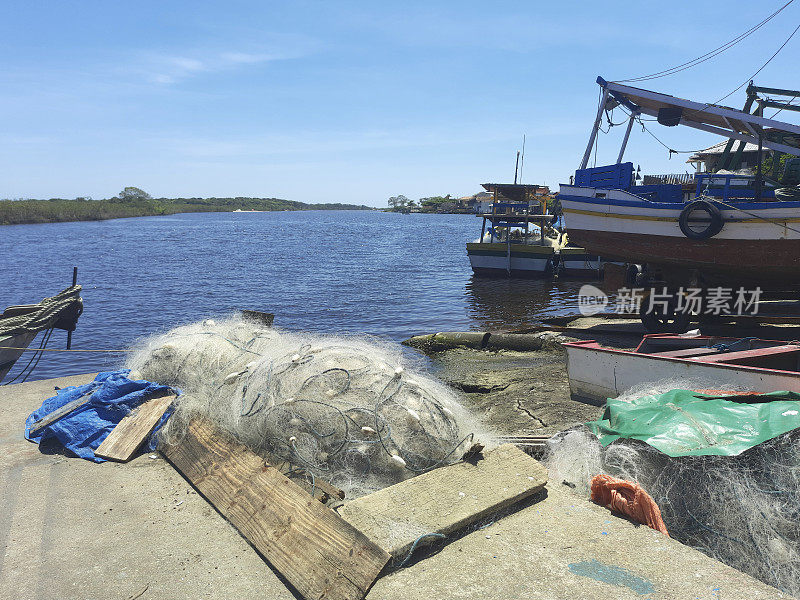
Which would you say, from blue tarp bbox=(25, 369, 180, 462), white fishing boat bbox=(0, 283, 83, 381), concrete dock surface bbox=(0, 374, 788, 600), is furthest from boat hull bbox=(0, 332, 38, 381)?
concrete dock surface bbox=(0, 374, 788, 600)

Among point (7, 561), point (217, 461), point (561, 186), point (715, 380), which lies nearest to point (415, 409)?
point (217, 461)

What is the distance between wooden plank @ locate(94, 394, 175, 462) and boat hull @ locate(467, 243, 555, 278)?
21.9m

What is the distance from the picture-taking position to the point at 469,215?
16788 centimetres

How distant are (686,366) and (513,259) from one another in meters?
19.7

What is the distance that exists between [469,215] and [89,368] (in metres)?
160

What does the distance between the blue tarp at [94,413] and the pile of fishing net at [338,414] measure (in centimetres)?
54

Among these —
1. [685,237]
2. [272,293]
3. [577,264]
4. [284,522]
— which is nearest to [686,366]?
[284,522]

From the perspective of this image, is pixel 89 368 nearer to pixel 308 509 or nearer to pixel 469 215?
pixel 308 509

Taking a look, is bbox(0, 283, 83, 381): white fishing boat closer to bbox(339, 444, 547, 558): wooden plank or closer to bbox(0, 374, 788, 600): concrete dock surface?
bbox(0, 374, 788, 600): concrete dock surface

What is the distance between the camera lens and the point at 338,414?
4.48 m

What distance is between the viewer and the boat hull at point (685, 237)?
1204cm

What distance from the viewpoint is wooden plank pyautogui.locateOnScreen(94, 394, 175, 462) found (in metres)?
5.00

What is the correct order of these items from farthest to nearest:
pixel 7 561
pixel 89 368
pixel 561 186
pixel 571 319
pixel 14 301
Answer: pixel 14 301, pixel 561 186, pixel 571 319, pixel 89 368, pixel 7 561

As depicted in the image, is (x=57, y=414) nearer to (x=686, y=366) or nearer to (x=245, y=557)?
(x=245, y=557)
